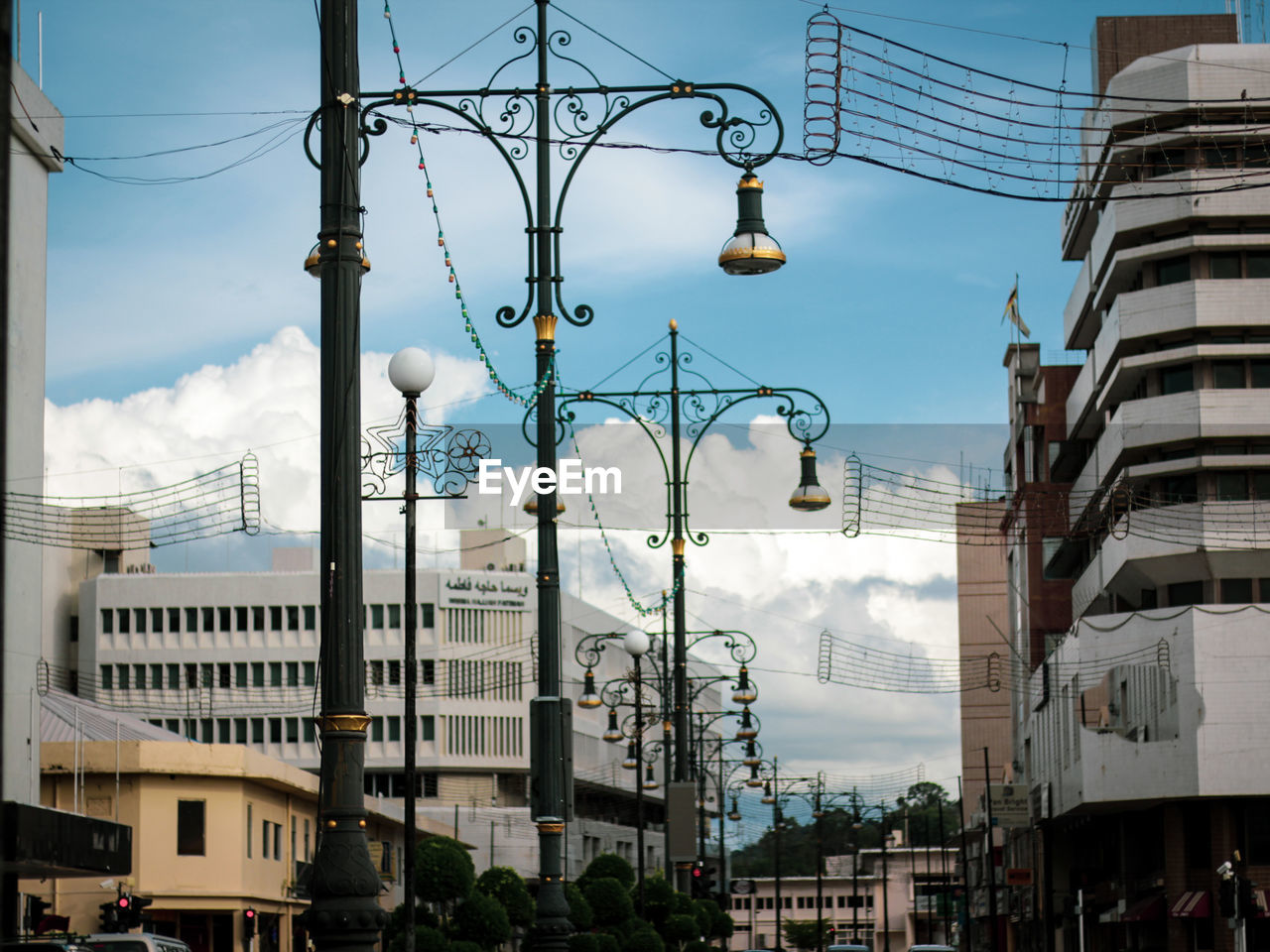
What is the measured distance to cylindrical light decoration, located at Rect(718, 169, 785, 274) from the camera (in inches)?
611

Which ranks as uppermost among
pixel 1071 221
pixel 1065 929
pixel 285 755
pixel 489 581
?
pixel 1071 221

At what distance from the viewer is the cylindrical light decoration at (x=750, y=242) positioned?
15523 mm

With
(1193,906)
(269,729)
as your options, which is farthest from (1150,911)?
(269,729)

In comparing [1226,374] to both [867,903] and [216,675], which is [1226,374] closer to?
[216,675]

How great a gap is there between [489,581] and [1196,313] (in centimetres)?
5964

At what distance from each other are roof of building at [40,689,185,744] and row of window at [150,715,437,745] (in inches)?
2046

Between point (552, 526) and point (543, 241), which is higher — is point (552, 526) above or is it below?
below

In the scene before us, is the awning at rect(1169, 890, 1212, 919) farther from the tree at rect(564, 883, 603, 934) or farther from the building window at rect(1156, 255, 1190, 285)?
the tree at rect(564, 883, 603, 934)

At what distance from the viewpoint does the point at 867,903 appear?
160000mm

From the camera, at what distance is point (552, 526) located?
17359mm

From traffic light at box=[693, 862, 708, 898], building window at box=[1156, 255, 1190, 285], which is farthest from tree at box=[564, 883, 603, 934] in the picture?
building window at box=[1156, 255, 1190, 285]

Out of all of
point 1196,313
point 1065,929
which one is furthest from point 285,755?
point 1196,313

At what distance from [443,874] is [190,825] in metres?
19.1

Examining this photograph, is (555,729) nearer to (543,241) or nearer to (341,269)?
(543,241)
